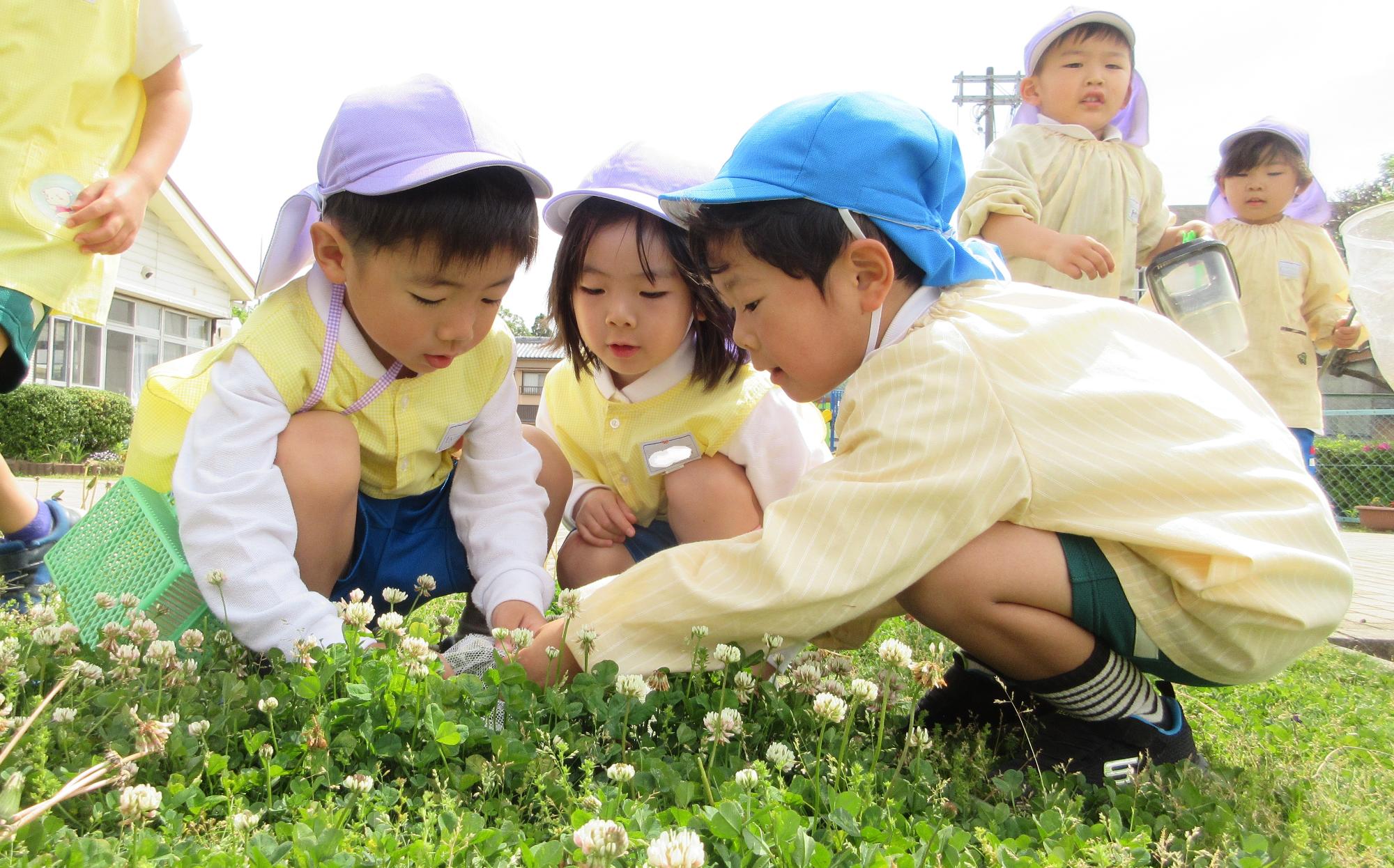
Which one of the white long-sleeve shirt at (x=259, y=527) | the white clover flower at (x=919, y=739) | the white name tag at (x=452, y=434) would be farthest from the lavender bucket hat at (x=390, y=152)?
the white clover flower at (x=919, y=739)

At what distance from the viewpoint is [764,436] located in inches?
122

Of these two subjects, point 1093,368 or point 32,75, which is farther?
point 32,75

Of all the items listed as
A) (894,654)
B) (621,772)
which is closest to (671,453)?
(894,654)

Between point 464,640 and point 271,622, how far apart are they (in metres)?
0.44

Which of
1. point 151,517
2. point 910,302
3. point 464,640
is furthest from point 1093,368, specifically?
point 151,517

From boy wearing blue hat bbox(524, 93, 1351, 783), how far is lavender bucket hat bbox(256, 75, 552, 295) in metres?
0.96

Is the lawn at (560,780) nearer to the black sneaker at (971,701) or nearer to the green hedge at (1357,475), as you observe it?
the black sneaker at (971,701)

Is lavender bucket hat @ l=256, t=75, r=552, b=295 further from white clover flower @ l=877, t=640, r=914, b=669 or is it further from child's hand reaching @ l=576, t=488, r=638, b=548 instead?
white clover flower @ l=877, t=640, r=914, b=669

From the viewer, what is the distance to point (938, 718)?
240 cm

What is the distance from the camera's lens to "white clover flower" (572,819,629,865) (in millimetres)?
1116

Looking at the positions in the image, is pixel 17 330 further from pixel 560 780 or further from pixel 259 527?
pixel 560 780

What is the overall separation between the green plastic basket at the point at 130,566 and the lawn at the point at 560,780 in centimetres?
16

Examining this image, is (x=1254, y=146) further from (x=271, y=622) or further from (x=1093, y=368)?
(x=271, y=622)

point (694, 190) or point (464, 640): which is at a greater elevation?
point (694, 190)
